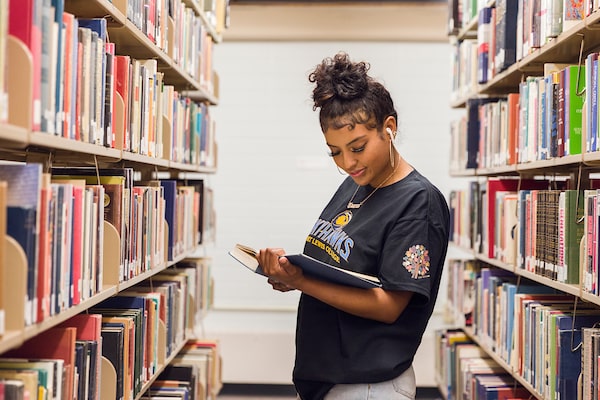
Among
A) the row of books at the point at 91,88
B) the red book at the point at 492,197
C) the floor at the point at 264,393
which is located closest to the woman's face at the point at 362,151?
the row of books at the point at 91,88

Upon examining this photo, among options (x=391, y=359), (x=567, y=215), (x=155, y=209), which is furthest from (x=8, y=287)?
(x=567, y=215)

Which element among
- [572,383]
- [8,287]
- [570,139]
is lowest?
[572,383]

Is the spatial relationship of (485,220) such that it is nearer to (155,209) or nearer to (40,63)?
(155,209)

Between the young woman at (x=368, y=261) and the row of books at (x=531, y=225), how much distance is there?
0.53m

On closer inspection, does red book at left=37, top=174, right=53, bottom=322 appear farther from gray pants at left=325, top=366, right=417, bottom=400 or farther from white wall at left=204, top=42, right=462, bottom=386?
white wall at left=204, top=42, right=462, bottom=386

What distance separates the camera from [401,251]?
1.72 metres

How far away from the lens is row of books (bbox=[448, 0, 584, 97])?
7.49 feet

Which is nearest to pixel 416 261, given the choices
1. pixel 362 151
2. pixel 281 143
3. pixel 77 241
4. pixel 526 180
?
pixel 362 151

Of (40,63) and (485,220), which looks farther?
(485,220)

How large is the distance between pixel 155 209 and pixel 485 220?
1.53 m

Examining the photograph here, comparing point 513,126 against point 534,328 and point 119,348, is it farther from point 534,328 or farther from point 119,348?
point 119,348

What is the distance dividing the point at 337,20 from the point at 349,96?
10.9 ft

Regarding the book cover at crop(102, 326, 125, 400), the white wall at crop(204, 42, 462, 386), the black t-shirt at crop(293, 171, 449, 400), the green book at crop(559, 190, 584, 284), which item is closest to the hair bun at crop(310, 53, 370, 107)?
the black t-shirt at crop(293, 171, 449, 400)

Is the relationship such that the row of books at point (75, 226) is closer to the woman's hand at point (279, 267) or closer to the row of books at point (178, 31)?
the woman's hand at point (279, 267)
